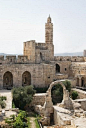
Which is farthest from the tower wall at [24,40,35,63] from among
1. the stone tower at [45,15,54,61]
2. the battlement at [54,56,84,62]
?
the battlement at [54,56,84,62]

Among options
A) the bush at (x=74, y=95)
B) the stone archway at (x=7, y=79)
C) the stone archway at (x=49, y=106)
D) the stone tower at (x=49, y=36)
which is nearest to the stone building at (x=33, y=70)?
the stone archway at (x=7, y=79)

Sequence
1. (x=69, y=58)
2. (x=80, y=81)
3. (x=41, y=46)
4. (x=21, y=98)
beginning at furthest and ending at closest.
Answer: (x=69, y=58), (x=41, y=46), (x=80, y=81), (x=21, y=98)

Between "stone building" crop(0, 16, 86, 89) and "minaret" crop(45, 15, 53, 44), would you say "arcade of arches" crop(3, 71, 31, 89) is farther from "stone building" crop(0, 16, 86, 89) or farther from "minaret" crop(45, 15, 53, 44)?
"minaret" crop(45, 15, 53, 44)

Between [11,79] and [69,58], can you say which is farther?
[69,58]

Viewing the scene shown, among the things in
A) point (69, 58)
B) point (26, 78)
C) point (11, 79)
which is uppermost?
point (69, 58)

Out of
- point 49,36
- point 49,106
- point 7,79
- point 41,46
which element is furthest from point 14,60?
point 49,106

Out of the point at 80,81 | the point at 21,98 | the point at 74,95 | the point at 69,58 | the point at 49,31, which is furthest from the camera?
the point at 69,58

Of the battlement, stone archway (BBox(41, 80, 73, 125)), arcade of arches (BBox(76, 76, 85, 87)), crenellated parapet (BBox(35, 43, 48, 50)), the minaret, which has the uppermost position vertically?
the minaret

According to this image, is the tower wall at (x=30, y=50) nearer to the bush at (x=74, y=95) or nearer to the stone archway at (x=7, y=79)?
the stone archway at (x=7, y=79)

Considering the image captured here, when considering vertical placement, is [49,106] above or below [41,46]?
below

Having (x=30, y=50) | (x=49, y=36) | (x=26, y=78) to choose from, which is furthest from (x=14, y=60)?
(x=49, y=36)

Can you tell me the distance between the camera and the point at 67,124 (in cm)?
1692

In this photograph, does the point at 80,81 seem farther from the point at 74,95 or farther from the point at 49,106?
the point at 49,106

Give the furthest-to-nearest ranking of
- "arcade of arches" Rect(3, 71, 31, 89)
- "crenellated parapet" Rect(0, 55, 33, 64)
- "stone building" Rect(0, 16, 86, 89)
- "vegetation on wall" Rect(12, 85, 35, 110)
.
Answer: "arcade of arches" Rect(3, 71, 31, 89) → "crenellated parapet" Rect(0, 55, 33, 64) → "stone building" Rect(0, 16, 86, 89) → "vegetation on wall" Rect(12, 85, 35, 110)
